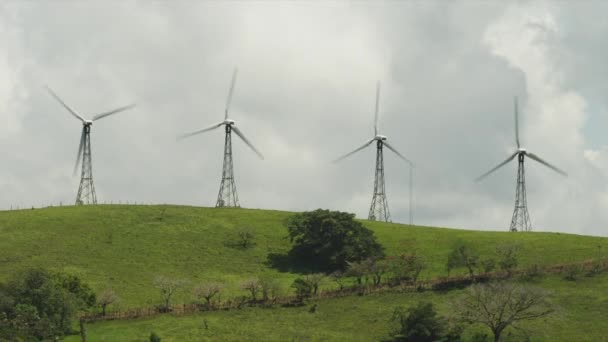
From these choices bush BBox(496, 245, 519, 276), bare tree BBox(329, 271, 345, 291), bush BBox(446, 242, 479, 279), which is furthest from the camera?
bare tree BBox(329, 271, 345, 291)

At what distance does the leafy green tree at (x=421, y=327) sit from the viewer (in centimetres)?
10200

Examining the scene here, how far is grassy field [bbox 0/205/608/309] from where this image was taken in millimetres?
137250

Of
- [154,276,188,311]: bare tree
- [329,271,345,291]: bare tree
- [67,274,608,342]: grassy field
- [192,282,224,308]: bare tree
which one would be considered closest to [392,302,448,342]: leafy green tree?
[67,274,608,342]: grassy field

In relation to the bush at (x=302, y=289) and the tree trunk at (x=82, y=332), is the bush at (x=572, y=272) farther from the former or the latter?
the tree trunk at (x=82, y=332)

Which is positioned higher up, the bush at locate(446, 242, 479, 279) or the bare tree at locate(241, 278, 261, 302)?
the bush at locate(446, 242, 479, 279)

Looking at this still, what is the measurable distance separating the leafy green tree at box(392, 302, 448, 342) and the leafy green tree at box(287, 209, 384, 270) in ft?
128

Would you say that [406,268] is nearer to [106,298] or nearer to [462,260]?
[462,260]

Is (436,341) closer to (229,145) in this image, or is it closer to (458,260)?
(458,260)

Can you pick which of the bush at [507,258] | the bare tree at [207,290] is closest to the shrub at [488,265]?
the bush at [507,258]

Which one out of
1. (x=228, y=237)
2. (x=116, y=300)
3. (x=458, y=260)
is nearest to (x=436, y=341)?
(x=458, y=260)

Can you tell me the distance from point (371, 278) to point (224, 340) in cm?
4065

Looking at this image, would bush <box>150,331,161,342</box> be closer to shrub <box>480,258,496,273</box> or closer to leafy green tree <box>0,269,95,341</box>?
leafy green tree <box>0,269,95,341</box>

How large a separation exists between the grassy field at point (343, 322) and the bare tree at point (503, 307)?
171cm

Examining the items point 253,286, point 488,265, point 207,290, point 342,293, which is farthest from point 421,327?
point 207,290
